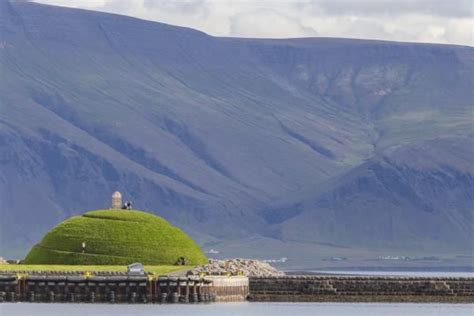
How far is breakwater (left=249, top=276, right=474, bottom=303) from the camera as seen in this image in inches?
4139

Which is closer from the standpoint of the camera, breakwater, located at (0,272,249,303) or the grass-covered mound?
breakwater, located at (0,272,249,303)

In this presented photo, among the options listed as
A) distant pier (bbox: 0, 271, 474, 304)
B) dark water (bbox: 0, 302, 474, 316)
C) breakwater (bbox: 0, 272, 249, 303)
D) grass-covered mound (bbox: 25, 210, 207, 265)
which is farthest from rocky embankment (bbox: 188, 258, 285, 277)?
dark water (bbox: 0, 302, 474, 316)

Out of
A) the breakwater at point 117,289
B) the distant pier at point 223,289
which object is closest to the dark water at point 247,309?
the distant pier at point 223,289

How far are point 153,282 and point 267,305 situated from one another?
5.92m

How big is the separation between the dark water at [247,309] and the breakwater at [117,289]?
1511 mm

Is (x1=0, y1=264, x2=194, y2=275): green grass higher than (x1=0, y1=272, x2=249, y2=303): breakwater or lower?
higher

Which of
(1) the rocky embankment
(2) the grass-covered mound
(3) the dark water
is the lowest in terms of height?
(3) the dark water

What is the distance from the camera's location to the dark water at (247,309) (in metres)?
95.3

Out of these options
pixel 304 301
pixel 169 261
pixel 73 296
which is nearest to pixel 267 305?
pixel 304 301

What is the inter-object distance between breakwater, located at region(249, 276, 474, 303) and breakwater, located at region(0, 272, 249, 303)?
2139 mm

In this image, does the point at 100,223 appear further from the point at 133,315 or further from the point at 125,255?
the point at 133,315

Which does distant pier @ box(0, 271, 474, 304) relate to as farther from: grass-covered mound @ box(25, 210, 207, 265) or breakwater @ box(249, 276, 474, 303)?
grass-covered mound @ box(25, 210, 207, 265)

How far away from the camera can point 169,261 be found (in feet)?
402

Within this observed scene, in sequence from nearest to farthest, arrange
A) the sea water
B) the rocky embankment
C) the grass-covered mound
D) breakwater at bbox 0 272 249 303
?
the sea water
breakwater at bbox 0 272 249 303
the rocky embankment
the grass-covered mound
